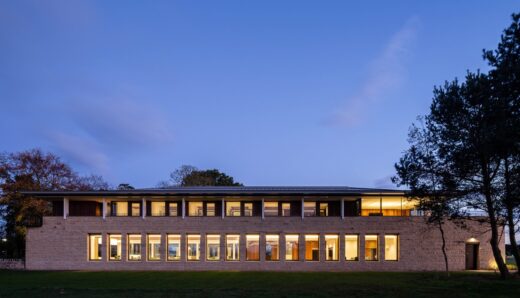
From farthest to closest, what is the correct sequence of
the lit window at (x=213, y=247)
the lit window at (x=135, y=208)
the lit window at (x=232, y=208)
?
the lit window at (x=135, y=208), the lit window at (x=232, y=208), the lit window at (x=213, y=247)

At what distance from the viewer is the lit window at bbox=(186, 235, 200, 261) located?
115ft

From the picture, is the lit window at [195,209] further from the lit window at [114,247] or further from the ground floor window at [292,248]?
the ground floor window at [292,248]

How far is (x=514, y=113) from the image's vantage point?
16312 mm

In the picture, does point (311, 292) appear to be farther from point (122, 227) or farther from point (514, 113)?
point (122, 227)

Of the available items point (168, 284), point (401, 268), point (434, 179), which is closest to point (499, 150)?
point (434, 179)

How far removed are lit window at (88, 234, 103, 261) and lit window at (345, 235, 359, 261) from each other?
62.1 ft

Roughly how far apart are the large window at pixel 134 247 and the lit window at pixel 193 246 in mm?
3790

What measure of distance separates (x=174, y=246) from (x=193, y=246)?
4.80 feet

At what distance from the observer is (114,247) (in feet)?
117

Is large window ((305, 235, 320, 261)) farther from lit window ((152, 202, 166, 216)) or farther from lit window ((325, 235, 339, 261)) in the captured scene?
lit window ((152, 202, 166, 216))

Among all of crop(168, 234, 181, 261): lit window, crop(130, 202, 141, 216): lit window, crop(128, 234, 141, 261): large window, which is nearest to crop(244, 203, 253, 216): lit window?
crop(168, 234, 181, 261): lit window

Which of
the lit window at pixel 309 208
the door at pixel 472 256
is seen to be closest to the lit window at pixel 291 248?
the lit window at pixel 309 208

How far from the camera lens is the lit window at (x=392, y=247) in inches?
1366

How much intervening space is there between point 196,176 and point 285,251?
33.5 meters
